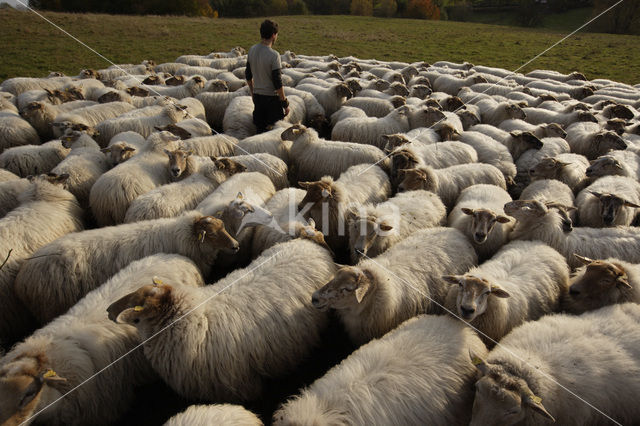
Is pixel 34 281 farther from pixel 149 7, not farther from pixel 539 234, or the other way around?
pixel 149 7

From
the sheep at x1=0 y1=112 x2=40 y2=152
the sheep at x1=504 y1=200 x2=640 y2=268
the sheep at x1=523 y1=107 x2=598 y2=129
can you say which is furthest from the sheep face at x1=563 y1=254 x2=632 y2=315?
the sheep at x1=0 y1=112 x2=40 y2=152

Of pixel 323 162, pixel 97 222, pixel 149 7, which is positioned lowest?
pixel 97 222

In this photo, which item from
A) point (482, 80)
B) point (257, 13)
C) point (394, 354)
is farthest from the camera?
point (257, 13)

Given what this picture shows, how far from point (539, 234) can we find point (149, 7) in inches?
2007

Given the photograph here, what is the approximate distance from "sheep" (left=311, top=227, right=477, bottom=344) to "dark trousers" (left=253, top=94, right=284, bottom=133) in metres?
5.22

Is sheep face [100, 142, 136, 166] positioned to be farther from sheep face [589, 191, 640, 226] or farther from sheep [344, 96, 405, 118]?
sheep face [589, 191, 640, 226]

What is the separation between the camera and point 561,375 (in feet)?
9.68

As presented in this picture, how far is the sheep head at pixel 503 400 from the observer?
2682 mm

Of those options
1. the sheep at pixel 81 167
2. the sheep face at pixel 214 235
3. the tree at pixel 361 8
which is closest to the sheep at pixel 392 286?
the sheep face at pixel 214 235

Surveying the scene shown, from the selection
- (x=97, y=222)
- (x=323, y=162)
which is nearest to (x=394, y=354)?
(x=323, y=162)

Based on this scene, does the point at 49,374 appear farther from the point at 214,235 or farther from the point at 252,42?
the point at 252,42

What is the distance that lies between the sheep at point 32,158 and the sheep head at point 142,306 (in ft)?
17.0

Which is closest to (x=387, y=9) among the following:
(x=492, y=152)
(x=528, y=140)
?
(x=528, y=140)

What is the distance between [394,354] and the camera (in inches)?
123
